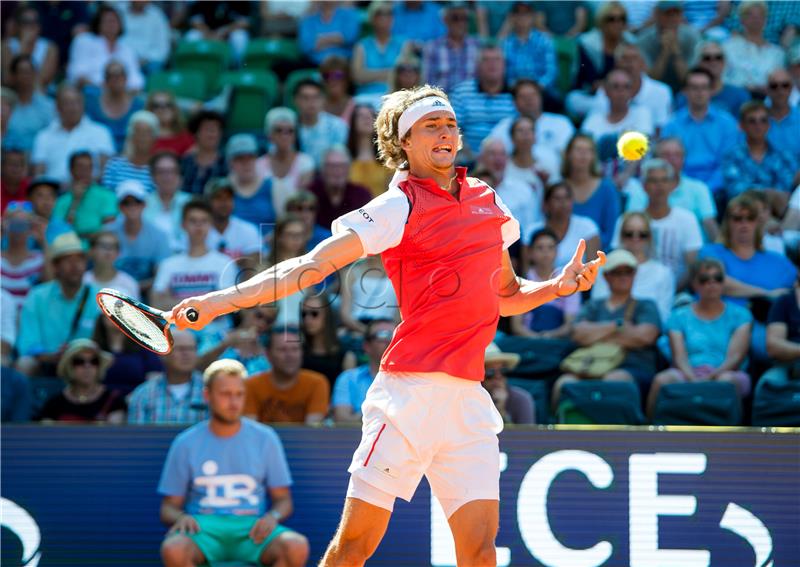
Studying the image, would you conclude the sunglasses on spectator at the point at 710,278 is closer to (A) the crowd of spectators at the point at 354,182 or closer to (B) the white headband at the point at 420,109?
(A) the crowd of spectators at the point at 354,182

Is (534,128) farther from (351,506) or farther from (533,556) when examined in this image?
(351,506)

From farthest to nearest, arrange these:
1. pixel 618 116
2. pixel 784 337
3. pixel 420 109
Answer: pixel 618 116
pixel 784 337
pixel 420 109

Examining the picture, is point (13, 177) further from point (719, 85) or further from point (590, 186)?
point (719, 85)

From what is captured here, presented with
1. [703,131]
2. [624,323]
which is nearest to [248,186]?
[624,323]

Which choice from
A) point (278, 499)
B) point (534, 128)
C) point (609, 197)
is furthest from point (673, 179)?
point (278, 499)

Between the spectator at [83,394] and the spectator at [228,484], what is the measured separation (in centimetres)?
100

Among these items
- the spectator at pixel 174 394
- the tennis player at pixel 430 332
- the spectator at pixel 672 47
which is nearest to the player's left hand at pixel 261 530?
the spectator at pixel 174 394

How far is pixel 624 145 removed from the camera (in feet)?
22.9

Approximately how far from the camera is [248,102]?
11688 mm

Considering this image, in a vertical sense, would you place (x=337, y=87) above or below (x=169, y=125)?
above

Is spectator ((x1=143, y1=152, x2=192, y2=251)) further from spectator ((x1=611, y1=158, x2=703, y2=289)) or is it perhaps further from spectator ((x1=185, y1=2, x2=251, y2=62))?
spectator ((x1=611, y1=158, x2=703, y2=289))

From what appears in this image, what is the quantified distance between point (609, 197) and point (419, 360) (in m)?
5.29

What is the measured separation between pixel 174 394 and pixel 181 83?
490 cm

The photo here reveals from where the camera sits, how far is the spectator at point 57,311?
29.4 ft
